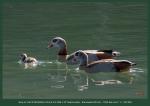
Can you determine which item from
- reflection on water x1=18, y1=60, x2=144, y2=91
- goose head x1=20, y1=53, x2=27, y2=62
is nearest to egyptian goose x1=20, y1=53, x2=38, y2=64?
goose head x1=20, y1=53, x2=27, y2=62

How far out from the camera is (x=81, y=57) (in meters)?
16.5

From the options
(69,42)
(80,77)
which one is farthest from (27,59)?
(69,42)

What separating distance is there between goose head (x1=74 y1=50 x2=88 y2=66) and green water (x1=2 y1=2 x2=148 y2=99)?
Result: 0.29 m

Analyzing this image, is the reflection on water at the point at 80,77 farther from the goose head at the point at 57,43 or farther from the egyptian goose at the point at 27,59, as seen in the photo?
the goose head at the point at 57,43

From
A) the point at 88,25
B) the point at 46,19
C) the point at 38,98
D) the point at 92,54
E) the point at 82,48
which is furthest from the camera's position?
the point at 46,19

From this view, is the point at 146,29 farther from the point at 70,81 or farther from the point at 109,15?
the point at 70,81

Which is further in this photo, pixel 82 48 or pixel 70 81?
pixel 82 48

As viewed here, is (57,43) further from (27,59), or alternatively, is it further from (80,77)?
(80,77)

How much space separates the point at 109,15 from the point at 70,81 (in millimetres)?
10385

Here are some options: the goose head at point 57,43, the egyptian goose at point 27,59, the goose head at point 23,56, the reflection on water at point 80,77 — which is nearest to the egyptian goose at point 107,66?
the reflection on water at point 80,77

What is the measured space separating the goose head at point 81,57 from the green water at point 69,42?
29 cm

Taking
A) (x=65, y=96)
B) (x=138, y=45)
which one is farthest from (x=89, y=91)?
(x=138, y=45)

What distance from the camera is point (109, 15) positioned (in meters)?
24.3

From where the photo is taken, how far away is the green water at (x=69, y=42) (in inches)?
519
